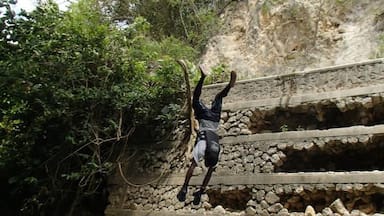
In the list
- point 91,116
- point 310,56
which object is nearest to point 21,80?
point 91,116

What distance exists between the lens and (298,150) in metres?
6.73

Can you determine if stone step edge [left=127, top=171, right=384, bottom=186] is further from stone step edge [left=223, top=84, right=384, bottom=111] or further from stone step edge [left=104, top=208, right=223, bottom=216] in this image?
stone step edge [left=223, top=84, right=384, bottom=111]

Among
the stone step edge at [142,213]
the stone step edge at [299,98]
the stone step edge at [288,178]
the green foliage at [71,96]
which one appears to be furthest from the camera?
the green foliage at [71,96]

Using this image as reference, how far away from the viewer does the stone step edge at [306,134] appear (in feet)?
20.3

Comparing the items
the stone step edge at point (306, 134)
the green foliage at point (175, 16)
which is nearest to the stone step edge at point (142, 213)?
the stone step edge at point (306, 134)

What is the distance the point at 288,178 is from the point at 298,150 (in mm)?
484

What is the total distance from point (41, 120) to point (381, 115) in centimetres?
580

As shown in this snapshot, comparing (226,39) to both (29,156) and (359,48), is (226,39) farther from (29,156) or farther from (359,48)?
Answer: (29,156)

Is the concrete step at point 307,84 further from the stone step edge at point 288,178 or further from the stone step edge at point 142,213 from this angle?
the stone step edge at point 142,213

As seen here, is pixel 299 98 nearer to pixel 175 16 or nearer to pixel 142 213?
pixel 142 213

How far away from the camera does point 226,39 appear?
429 inches

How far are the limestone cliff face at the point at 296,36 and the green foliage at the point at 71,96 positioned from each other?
90.1 inches

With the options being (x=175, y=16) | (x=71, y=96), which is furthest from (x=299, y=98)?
(x=175, y=16)

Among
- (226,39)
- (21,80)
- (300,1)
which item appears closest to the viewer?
(21,80)
